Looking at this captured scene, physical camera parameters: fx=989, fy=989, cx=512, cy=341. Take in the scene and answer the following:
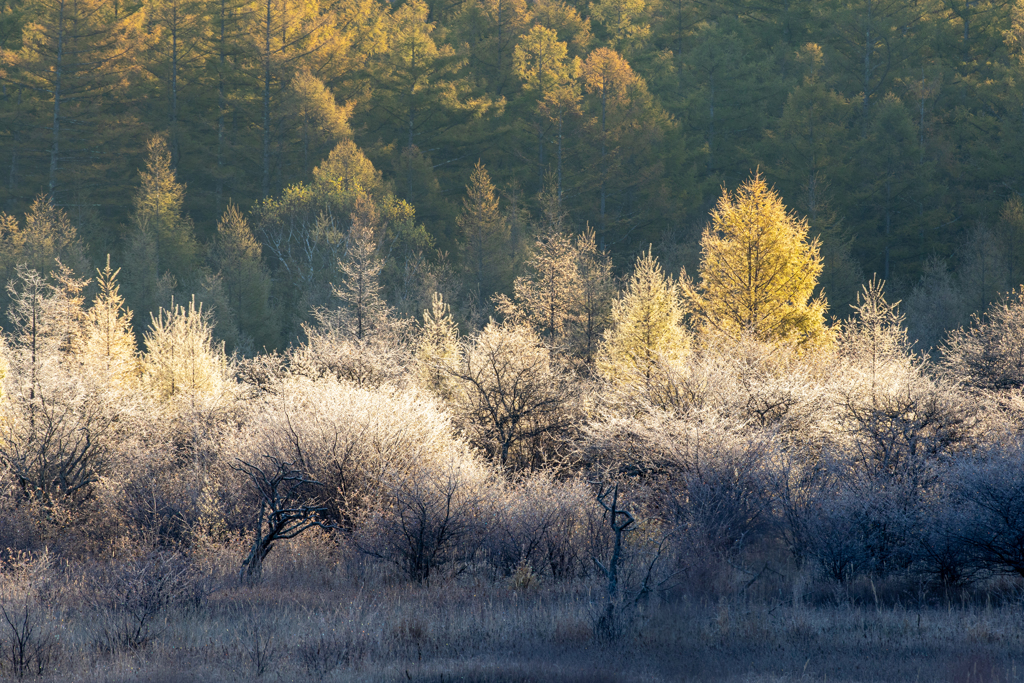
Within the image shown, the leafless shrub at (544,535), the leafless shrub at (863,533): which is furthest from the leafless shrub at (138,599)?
the leafless shrub at (863,533)

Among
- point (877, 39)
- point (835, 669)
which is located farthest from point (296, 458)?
point (877, 39)

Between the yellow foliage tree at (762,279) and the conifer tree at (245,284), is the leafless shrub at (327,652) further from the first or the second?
the conifer tree at (245,284)

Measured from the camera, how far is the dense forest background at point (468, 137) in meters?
47.5

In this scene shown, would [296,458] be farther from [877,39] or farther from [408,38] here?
[877,39]

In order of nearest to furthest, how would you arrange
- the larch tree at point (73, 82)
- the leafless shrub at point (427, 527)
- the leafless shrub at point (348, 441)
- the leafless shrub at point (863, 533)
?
the leafless shrub at point (863, 533)
the leafless shrub at point (427, 527)
the leafless shrub at point (348, 441)
the larch tree at point (73, 82)

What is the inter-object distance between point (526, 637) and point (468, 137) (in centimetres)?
4514

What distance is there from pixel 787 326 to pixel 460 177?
28.1 meters

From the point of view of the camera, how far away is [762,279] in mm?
32188

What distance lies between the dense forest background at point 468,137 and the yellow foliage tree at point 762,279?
13.5 meters

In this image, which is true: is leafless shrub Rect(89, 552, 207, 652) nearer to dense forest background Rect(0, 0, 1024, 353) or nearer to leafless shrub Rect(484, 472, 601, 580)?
leafless shrub Rect(484, 472, 601, 580)

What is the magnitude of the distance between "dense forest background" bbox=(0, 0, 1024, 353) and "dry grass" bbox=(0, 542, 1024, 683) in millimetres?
31706

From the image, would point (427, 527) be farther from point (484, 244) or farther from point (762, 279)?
point (484, 244)

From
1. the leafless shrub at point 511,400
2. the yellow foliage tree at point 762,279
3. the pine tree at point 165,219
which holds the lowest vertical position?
the leafless shrub at point 511,400

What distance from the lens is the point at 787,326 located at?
1255 inches
